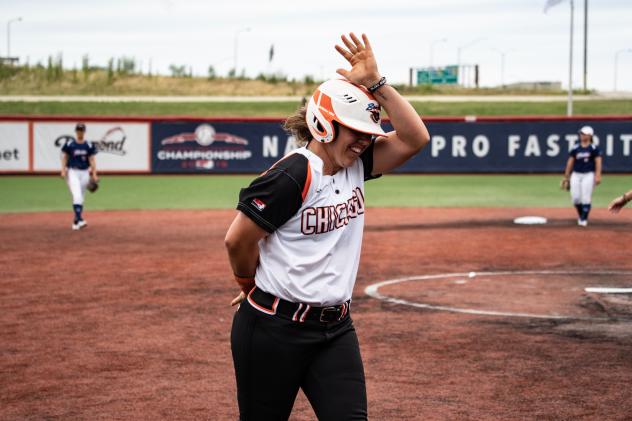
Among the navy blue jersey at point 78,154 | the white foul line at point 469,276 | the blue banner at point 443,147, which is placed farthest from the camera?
the blue banner at point 443,147

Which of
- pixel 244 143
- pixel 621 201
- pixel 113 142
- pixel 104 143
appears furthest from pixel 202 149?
pixel 621 201

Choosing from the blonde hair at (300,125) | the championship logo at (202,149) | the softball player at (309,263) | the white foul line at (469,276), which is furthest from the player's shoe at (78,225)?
the softball player at (309,263)

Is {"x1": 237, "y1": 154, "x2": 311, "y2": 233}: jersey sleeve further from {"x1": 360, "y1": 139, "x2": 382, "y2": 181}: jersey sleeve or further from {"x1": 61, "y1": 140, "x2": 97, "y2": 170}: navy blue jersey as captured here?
{"x1": 61, "y1": 140, "x2": 97, "y2": 170}: navy blue jersey

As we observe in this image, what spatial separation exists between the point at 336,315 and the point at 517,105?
6745 centimetres

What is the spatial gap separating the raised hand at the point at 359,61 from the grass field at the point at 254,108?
5540 cm

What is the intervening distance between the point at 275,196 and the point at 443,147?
32.9 meters

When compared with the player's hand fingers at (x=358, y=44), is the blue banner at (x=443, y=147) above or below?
below

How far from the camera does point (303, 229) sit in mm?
4902

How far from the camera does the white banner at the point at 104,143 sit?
36.1 meters

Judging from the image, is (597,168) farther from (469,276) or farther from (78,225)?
(78,225)

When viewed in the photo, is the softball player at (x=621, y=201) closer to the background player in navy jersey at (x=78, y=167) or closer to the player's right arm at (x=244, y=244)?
the player's right arm at (x=244, y=244)

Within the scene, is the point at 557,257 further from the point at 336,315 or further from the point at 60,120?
the point at 60,120

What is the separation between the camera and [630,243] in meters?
18.2

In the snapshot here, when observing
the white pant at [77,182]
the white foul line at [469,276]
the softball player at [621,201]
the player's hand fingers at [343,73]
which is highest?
the player's hand fingers at [343,73]
